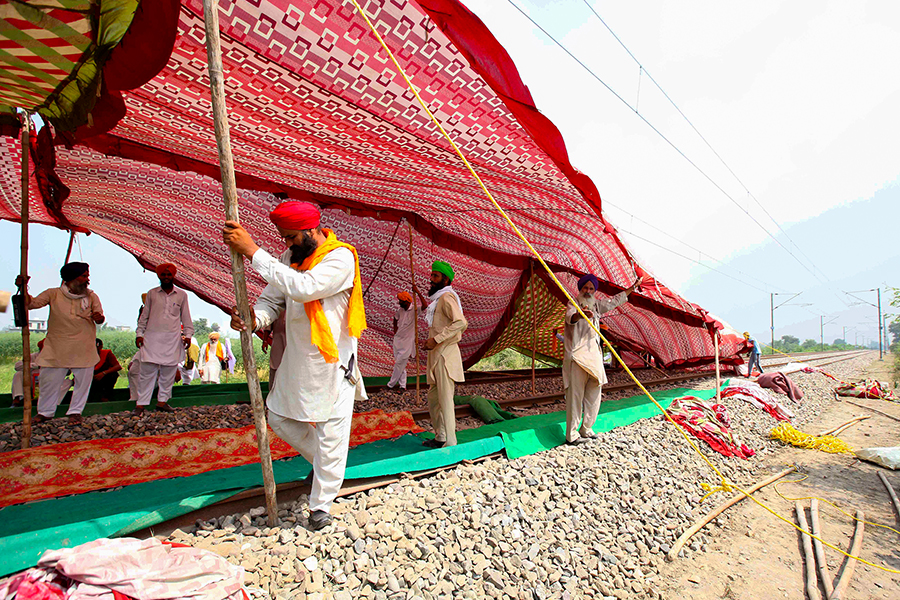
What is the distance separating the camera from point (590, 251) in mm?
6684

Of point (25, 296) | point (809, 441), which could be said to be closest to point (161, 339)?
point (25, 296)

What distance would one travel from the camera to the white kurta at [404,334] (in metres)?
8.41

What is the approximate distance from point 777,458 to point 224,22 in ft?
25.5

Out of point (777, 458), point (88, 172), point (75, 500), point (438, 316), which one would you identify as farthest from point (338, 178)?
point (777, 458)

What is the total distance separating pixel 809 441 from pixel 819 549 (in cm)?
398

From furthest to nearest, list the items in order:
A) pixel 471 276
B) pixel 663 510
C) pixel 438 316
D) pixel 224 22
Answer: pixel 471 276 < pixel 438 316 < pixel 663 510 < pixel 224 22

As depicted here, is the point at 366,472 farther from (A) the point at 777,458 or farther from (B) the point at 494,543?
(A) the point at 777,458

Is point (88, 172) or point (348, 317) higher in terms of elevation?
point (88, 172)

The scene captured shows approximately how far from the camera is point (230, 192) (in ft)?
7.64

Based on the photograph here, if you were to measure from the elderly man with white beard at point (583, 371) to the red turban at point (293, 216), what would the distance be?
127 inches

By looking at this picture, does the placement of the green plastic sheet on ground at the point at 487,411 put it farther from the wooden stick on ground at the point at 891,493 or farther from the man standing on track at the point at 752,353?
the man standing on track at the point at 752,353

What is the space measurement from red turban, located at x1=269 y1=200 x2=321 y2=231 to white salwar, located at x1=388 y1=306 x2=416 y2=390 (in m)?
5.80

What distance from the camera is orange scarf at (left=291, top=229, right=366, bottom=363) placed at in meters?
2.52

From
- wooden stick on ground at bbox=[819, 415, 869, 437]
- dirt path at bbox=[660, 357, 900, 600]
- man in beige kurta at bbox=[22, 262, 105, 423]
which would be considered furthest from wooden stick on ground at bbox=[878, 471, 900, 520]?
man in beige kurta at bbox=[22, 262, 105, 423]
